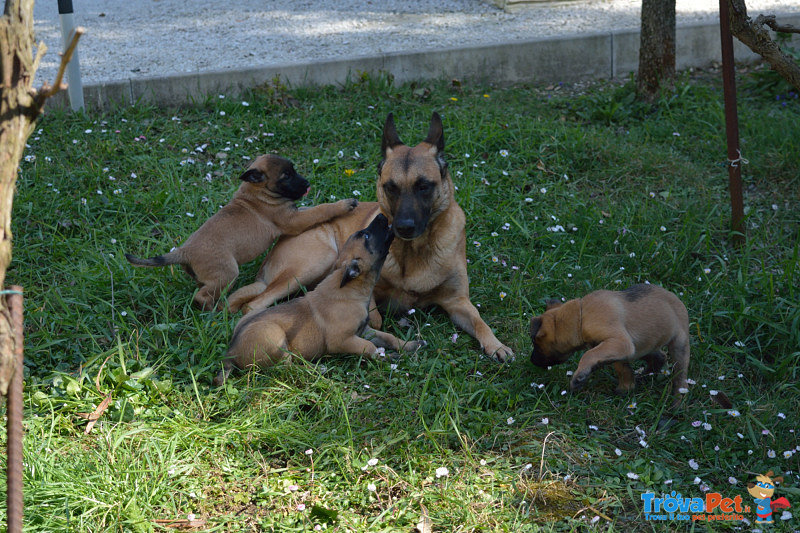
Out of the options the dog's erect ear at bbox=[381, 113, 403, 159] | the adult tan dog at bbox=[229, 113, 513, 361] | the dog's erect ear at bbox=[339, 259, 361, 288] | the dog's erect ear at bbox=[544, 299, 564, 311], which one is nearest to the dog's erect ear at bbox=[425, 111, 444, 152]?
the adult tan dog at bbox=[229, 113, 513, 361]

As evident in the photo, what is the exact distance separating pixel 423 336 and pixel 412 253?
0.56 m

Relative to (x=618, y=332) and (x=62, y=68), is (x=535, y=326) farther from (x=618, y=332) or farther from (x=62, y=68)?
(x=62, y=68)

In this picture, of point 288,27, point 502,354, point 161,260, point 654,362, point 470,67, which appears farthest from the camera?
point 288,27

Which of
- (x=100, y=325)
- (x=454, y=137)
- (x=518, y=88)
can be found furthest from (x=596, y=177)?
(x=100, y=325)

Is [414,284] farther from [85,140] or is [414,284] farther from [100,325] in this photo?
[85,140]

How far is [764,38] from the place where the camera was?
4488 mm

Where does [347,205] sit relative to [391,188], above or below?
below

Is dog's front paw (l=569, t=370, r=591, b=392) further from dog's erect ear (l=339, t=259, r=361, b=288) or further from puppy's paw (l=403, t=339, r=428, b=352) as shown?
dog's erect ear (l=339, t=259, r=361, b=288)

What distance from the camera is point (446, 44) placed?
8.69m

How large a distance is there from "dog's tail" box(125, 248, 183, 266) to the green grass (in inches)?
10.0

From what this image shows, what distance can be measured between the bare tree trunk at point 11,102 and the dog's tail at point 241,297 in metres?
2.67

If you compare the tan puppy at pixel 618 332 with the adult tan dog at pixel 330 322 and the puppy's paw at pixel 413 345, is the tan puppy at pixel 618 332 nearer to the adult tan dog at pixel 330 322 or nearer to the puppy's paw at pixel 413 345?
the puppy's paw at pixel 413 345

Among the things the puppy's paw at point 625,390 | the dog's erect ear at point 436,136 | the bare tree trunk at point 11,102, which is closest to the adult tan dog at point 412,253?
the dog's erect ear at point 436,136

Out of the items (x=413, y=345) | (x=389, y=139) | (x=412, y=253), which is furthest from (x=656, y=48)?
(x=413, y=345)
